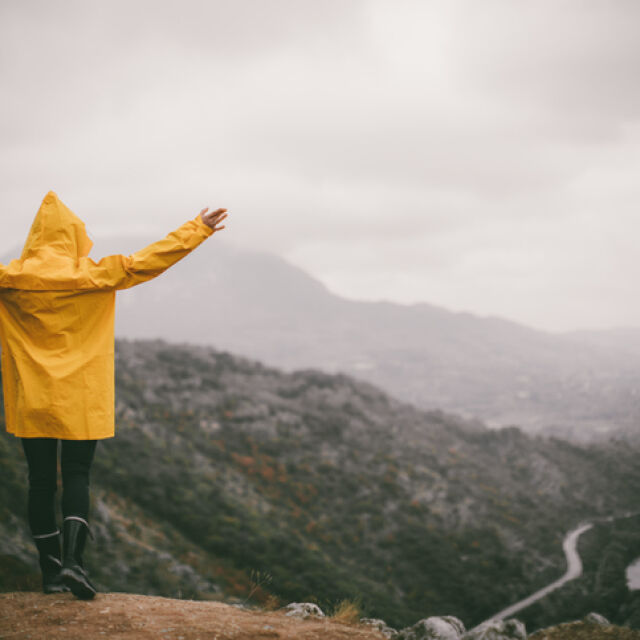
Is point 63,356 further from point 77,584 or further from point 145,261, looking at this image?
point 77,584

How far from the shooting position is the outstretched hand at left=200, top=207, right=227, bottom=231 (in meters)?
3.77

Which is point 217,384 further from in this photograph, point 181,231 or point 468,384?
point 468,384

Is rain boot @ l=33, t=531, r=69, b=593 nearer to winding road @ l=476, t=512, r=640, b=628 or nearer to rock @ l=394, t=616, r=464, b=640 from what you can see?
rock @ l=394, t=616, r=464, b=640

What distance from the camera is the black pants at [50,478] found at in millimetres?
3572

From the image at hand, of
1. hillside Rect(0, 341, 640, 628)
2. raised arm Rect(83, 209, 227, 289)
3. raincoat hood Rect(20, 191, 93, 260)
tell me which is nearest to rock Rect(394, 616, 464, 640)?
hillside Rect(0, 341, 640, 628)

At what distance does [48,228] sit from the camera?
372 centimetres

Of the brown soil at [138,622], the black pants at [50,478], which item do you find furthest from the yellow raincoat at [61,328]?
the brown soil at [138,622]

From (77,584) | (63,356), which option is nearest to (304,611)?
(77,584)

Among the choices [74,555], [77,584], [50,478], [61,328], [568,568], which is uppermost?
[61,328]

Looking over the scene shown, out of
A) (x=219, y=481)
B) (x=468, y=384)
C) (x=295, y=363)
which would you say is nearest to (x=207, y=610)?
(x=219, y=481)

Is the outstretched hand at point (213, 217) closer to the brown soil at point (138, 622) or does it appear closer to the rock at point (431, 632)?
the brown soil at point (138, 622)

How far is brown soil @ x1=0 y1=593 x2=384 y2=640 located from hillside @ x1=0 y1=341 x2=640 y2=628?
3.39 feet

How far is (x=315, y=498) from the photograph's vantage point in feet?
61.5

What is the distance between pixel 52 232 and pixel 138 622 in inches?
110
